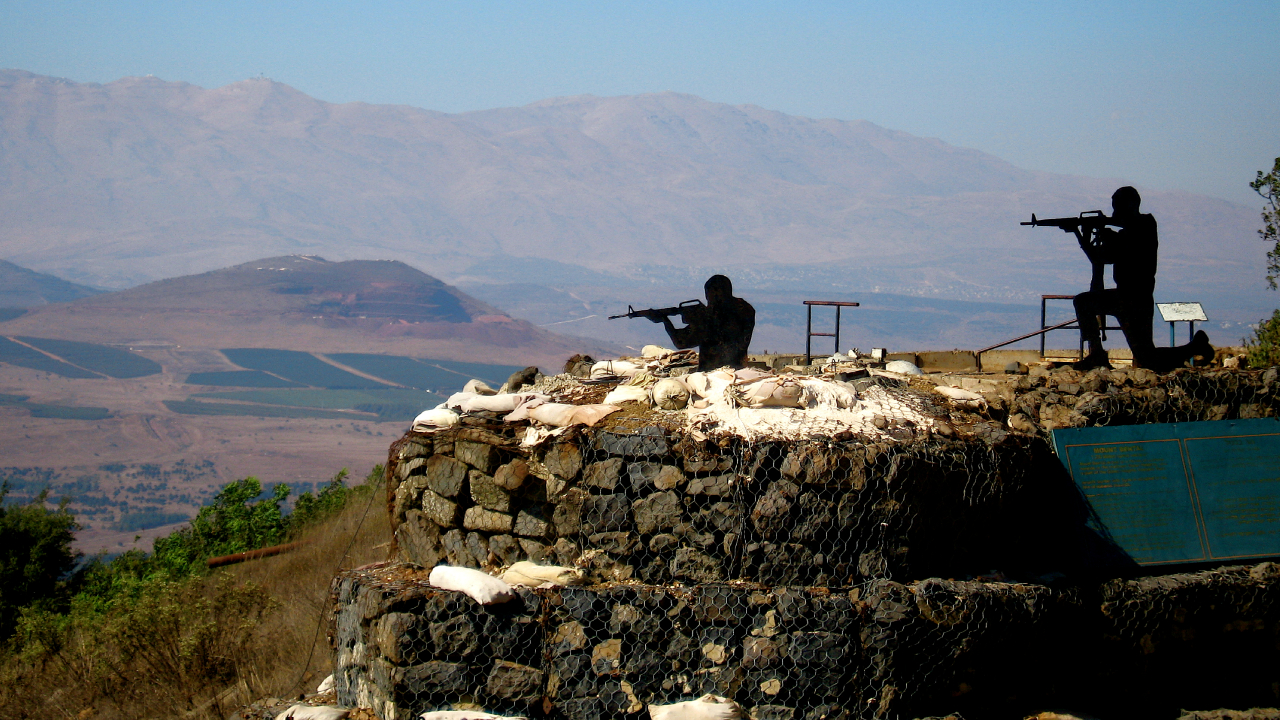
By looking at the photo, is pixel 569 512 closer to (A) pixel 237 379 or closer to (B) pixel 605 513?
(B) pixel 605 513

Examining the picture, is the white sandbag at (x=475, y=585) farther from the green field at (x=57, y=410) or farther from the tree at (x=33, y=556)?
the green field at (x=57, y=410)

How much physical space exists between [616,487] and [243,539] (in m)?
13.1

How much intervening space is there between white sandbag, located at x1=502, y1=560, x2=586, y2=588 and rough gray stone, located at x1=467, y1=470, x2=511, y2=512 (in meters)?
0.56

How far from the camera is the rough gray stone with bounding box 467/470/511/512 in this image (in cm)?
681

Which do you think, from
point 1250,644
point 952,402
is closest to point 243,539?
point 952,402

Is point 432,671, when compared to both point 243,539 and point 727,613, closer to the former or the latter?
point 727,613

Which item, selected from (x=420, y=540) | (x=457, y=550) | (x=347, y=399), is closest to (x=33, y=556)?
(x=420, y=540)

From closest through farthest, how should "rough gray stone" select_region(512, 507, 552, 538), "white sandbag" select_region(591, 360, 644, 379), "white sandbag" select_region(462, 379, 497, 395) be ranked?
"rough gray stone" select_region(512, 507, 552, 538)
"white sandbag" select_region(462, 379, 497, 395)
"white sandbag" select_region(591, 360, 644, 379)

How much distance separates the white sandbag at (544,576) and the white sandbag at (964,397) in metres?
3.19

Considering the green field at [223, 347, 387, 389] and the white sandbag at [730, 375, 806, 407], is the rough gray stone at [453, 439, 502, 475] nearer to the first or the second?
the white sandbag at [730, 375, 806, 407]

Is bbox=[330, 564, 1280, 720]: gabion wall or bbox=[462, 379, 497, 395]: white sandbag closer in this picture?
bbox=[330, 564, 1280, 720]: gabion wall

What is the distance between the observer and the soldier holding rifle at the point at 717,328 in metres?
8.71

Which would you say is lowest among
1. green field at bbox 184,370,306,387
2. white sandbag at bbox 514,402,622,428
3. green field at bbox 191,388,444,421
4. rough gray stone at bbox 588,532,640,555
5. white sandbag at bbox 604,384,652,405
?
green field at bbox 191,388,444,421

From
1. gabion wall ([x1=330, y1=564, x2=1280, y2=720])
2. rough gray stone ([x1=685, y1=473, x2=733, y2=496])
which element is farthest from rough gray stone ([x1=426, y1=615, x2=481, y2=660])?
rough gray stone ([x1=685, y1=473, x2=733, y2=496])
